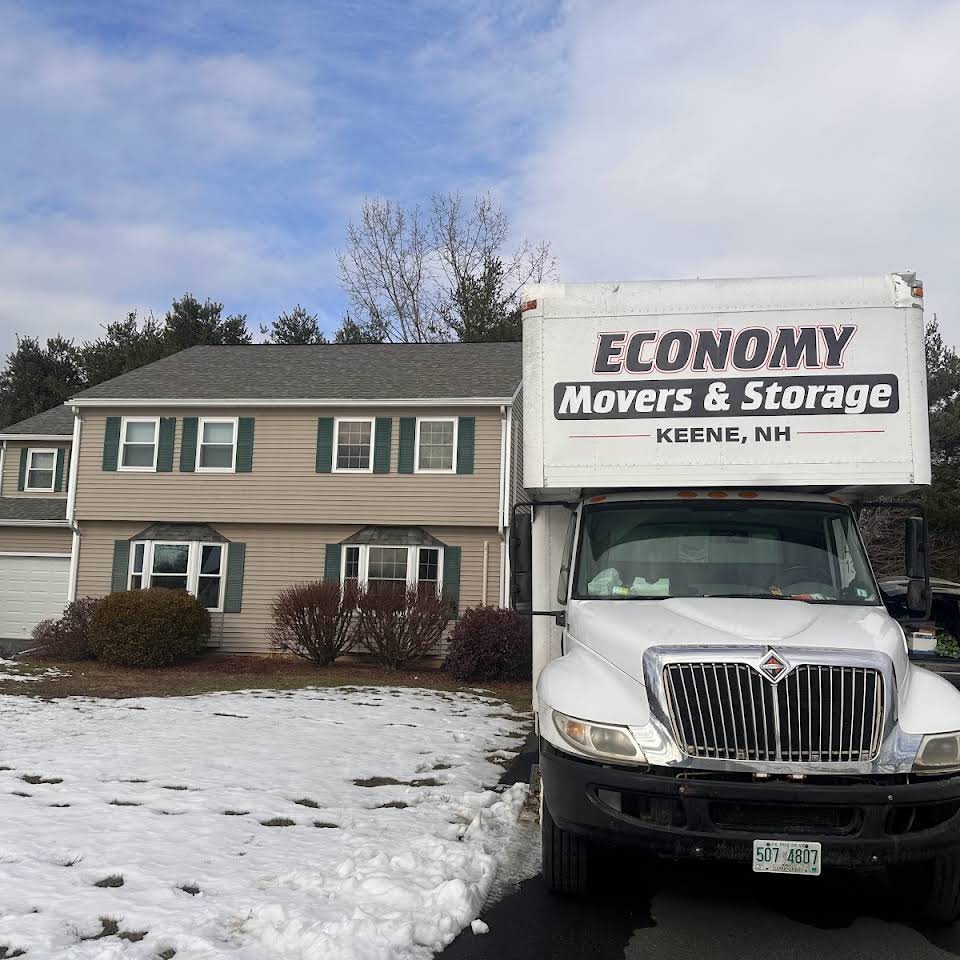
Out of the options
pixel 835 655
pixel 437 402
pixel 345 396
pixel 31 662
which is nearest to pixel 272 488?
pixel 345 396

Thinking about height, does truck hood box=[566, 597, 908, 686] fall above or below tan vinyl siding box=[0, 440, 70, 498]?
below

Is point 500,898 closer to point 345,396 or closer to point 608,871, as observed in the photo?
point 608,871

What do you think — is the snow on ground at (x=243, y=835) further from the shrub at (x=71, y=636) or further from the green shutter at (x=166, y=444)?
the green shutter at (x=166, y=444)

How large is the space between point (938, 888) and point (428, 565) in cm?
1599

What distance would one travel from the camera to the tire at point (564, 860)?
4.90m

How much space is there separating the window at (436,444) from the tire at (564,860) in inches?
619

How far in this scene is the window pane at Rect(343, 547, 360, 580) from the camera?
20734 mm

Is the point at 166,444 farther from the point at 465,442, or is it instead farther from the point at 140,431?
the point at 465,442

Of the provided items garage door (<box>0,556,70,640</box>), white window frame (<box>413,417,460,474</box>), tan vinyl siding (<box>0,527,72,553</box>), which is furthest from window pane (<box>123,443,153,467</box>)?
white window frame (<box>413,417,460,474</box>)

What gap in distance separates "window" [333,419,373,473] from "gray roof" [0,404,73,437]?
803cm

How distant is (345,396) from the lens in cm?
2088

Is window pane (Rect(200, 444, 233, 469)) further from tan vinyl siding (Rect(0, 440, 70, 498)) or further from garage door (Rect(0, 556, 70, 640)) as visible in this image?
tan vinyl siding (Rect(0, 440, 70, 498))

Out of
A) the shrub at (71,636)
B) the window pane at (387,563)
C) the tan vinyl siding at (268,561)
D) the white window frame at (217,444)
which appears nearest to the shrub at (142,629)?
the shrub at (71,636)

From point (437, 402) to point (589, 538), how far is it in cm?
1468
